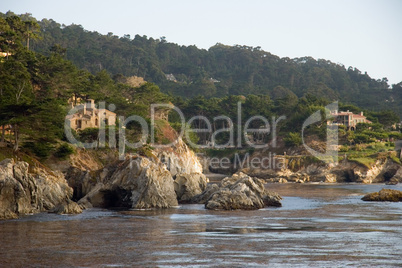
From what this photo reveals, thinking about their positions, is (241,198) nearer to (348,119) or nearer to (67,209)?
(67,209)

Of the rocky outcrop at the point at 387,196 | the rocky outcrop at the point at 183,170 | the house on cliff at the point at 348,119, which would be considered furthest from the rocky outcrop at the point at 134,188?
the house on cliff at the point at 348,119

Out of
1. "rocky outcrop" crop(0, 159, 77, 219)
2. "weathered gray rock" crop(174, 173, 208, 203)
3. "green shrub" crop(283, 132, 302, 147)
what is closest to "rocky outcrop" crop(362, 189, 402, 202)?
"weathered gray rock" crop(174, 173, 208, 203)

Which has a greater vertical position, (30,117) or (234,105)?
(234,105)

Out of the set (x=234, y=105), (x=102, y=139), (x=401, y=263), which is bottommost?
(x=401, y=263)

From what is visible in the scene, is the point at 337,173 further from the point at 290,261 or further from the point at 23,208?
the point at 290,261

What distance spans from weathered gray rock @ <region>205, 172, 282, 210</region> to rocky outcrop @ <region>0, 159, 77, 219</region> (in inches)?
555

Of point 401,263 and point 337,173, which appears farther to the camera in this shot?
point 337,173

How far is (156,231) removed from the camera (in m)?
37.1

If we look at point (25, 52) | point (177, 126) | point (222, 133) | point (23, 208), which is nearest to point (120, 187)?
point (23, 208)

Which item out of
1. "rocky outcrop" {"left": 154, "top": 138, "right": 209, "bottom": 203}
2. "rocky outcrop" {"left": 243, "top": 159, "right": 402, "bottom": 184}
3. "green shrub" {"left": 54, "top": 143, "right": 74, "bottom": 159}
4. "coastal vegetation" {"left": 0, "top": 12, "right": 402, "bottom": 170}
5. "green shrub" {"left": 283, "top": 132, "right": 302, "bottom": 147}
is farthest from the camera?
"green shrub" {"left": 283, "top": 132, "right": 302, "bottom": 147}

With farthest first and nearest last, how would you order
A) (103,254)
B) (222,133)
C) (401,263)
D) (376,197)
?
(222,133), (376,197), (103,254), (401,263)

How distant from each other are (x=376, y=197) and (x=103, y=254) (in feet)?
141

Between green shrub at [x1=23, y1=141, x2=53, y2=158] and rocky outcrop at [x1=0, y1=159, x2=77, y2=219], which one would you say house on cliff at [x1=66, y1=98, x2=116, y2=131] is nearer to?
green shrub at [x1=23, y1=141, x2=53, y2=158]

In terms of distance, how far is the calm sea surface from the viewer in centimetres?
2659
